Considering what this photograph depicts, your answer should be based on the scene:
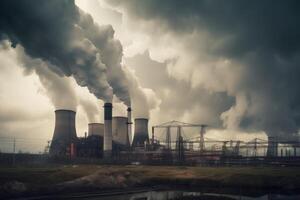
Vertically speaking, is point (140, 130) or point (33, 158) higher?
point (140, 130)

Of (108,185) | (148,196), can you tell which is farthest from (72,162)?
(148,196)

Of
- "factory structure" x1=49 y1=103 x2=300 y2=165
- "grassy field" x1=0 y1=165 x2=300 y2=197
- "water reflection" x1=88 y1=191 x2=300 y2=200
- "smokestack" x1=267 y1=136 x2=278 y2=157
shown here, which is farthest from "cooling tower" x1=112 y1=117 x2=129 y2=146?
"water reflection" x1=88 y1=191 x2=300 y2=200

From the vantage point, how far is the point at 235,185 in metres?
41.5

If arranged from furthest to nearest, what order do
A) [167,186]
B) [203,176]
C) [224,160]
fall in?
[224,160]
[203,176]
[167,186]

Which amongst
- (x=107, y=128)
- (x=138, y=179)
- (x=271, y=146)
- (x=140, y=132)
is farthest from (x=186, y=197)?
(x=271, y=146)

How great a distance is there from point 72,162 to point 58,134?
8595mm

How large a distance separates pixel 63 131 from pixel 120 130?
66.3 feet

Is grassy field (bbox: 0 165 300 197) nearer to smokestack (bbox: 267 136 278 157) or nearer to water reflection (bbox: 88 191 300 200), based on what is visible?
water reflection (bbox: 88 191 300 200)

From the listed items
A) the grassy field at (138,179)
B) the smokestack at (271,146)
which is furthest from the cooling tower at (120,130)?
the smokestack at (271,146)

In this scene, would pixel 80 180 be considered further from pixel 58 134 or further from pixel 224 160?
pixel 224 160

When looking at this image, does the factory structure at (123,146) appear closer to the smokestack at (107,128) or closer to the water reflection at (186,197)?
the smokestack at (107,128)

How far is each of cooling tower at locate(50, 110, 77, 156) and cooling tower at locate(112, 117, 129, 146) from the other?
46.5 ft

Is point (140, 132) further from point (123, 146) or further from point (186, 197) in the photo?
point (186, 197)

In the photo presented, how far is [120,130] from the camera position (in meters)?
85.9
